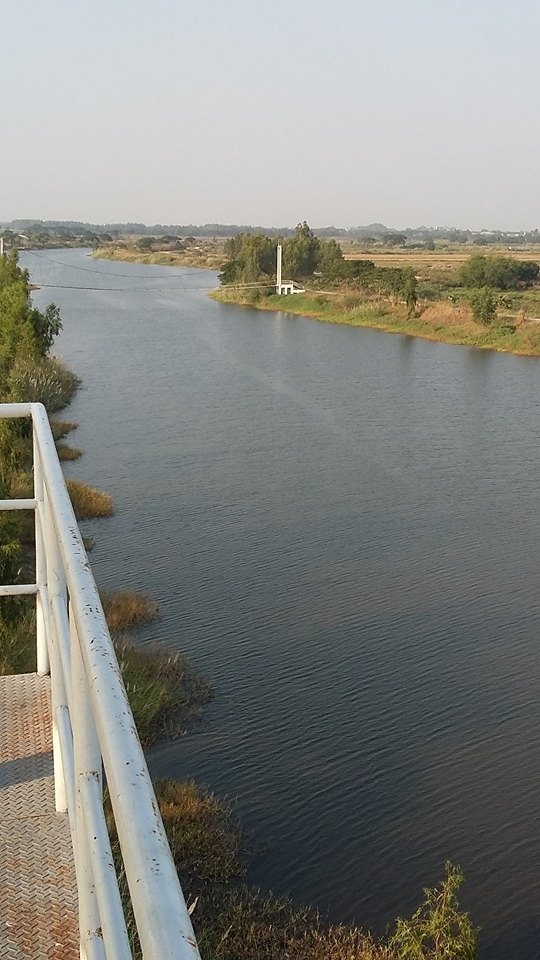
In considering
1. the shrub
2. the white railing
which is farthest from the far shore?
the white railing

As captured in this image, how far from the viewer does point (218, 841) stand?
5.52 m

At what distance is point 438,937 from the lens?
453cm

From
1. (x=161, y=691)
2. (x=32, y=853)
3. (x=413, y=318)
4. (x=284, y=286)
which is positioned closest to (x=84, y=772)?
(x=32, y=853)

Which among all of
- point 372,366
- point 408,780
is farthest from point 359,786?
point 372,366

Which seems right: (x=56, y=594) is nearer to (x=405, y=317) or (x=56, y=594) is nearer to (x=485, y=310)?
(x=485, y=310)

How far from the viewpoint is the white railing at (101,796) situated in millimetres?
636

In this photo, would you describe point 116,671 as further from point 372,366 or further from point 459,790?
point 372,366

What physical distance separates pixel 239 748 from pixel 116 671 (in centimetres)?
594

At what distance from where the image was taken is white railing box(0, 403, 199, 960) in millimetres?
636

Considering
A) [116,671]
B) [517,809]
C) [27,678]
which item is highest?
[116,671]

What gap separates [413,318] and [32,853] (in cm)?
3100

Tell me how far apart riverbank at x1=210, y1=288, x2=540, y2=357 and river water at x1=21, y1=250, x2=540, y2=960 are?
24.8ft

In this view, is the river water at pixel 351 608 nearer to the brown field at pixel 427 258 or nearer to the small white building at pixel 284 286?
the small white building at pixel 284 286

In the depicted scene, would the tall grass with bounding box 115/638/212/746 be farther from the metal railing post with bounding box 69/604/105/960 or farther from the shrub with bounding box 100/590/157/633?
Result: the metal railing post with bounding box 69/604/105/960
